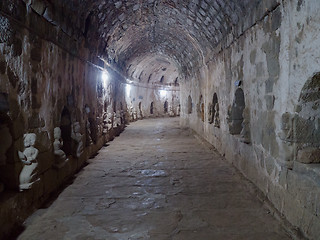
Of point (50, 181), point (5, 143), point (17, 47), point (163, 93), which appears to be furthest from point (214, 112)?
point (163, 93)

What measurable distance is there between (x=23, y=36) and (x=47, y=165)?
73.7 inches

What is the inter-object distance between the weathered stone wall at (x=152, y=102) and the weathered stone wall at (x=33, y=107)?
13080mm

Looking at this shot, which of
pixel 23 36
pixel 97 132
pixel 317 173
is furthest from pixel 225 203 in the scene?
pixel 97 132

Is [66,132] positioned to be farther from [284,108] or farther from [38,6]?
[284,108]

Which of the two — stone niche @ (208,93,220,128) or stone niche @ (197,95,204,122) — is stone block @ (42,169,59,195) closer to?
stone niche @ (208,93,220,128)

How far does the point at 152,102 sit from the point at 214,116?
15.6 meters

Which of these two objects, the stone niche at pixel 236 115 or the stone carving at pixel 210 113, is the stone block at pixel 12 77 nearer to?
the stone niche at pixel 236 115

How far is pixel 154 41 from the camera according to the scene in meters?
13.0

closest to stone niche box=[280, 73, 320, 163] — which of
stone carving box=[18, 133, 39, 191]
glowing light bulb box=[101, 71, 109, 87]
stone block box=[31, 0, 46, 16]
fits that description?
stone carving box=[18, 133, 39, 191]

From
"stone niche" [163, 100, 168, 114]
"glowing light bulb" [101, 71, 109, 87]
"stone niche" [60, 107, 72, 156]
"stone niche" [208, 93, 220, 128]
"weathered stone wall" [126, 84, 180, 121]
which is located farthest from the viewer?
"stone niche" [163, 100, 168, 114]

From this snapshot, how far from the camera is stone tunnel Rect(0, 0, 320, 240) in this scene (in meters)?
3.03

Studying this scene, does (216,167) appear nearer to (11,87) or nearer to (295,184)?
(295,184)

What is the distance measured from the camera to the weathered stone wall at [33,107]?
3.15 meters

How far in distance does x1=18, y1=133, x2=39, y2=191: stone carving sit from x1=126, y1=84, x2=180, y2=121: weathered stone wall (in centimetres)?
1483
